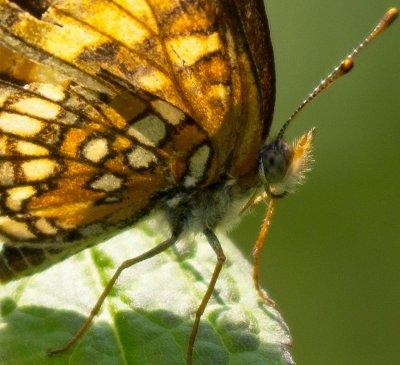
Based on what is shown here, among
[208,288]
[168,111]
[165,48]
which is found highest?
[165,48]

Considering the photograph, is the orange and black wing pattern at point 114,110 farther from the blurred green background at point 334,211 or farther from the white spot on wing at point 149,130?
the blurred green background at point 334,211

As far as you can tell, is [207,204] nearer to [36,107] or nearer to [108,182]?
[108,182]

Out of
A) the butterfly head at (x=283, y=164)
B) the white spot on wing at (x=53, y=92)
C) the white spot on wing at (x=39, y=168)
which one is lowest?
the white spot on wing at (x=39, y=168)

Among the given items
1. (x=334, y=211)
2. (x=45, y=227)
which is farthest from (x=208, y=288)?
(x=334, y=211)

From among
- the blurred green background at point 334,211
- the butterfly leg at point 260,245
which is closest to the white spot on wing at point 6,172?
the butterfly leg at point 260,245

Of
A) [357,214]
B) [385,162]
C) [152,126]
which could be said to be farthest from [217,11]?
[357,214]

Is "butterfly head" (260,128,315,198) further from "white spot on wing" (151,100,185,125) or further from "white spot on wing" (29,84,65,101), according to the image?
"white spot on wing" (29,84,65,101)

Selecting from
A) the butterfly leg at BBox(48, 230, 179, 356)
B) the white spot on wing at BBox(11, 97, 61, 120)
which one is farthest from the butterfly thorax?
the white spot on wing at BBox(11, 97, 61, 120)
